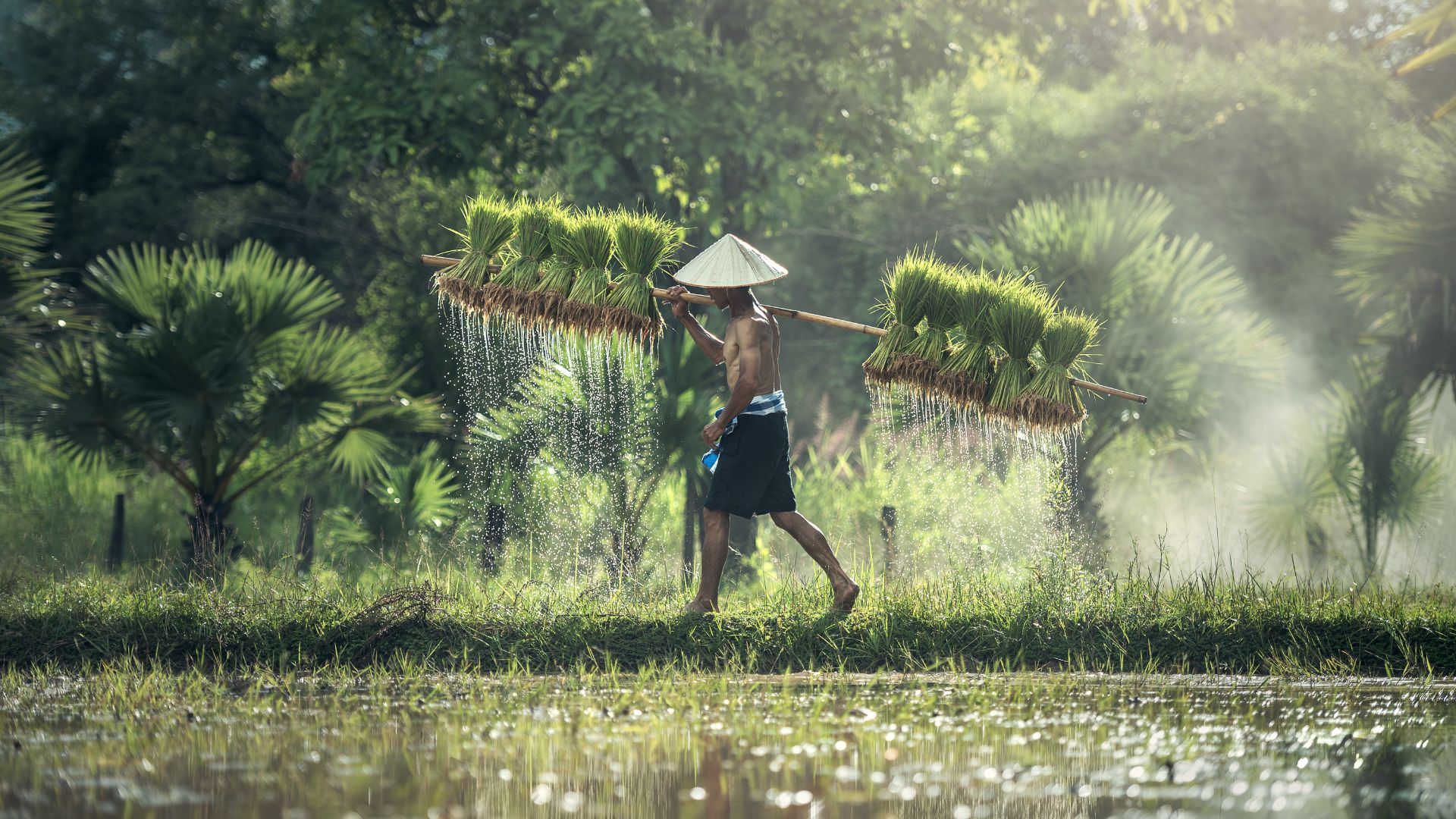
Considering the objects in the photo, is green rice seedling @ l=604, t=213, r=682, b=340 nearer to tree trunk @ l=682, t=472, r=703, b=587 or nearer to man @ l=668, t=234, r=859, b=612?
man @ l=668, t=234, r=859, b=612

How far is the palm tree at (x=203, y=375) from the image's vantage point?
11695 mm

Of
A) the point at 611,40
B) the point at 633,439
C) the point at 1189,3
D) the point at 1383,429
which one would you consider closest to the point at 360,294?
the point at 611,40

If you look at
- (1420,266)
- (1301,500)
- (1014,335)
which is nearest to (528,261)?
(1014,335)

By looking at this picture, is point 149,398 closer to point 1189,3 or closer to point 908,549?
point 908,549

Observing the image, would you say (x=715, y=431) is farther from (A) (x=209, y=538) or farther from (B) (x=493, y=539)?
(A) (x=209, y=538)

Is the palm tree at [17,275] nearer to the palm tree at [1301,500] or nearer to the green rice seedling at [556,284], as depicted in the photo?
the green rice seedling at [556,284]

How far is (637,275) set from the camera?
9273 millimetres

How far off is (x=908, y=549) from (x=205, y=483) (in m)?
6.00

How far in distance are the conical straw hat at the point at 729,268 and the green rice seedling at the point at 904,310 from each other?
0.75 m

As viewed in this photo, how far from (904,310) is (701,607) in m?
2.20

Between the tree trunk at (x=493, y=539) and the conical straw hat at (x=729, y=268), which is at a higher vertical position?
the conical straw hat at (x=729, y=268)

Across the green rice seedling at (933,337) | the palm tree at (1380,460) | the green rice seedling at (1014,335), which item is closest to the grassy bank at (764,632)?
the green rice seedling at (1014,335)

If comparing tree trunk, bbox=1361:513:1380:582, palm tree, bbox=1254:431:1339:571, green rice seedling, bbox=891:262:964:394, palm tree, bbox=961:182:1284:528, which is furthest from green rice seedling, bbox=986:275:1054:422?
palm tree, bbox=1254:431:1339:571

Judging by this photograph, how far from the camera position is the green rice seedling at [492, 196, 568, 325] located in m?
9.22
